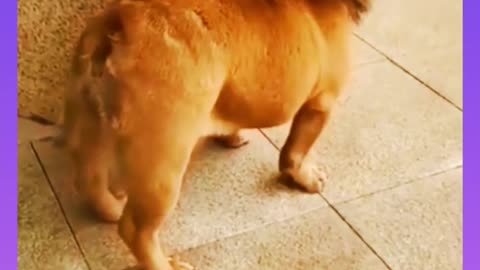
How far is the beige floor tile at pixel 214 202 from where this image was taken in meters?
1.61

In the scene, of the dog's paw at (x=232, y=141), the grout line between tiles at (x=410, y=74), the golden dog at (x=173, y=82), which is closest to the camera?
the golden dog at (x=173, y=82)

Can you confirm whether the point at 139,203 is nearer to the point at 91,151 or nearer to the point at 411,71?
the point at 91,151

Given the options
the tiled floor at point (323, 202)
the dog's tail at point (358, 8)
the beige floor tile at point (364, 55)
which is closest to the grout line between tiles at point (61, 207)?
the tiled floor at point (323, 202)

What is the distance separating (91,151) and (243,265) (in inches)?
15.3

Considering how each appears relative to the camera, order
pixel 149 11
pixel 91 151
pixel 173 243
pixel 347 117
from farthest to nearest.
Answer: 1. pixel 347 117
2. pixel 173 243
3. pixel 91 151
4. pixel 149 11

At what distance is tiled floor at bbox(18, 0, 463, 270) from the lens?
158cm

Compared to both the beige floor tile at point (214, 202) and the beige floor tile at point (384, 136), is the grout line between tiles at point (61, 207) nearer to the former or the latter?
the beige floor tile at point (214, 202)

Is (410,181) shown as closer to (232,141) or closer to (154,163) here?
(232,141)

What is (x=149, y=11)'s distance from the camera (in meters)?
1.30

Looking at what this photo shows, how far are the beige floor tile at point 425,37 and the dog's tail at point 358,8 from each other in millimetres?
599

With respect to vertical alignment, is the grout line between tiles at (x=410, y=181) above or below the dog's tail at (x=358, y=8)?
below

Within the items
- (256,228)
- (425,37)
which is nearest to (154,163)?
(256,228)

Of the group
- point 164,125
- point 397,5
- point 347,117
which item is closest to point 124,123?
point 164,125

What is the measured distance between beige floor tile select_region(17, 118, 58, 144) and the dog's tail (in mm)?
827
